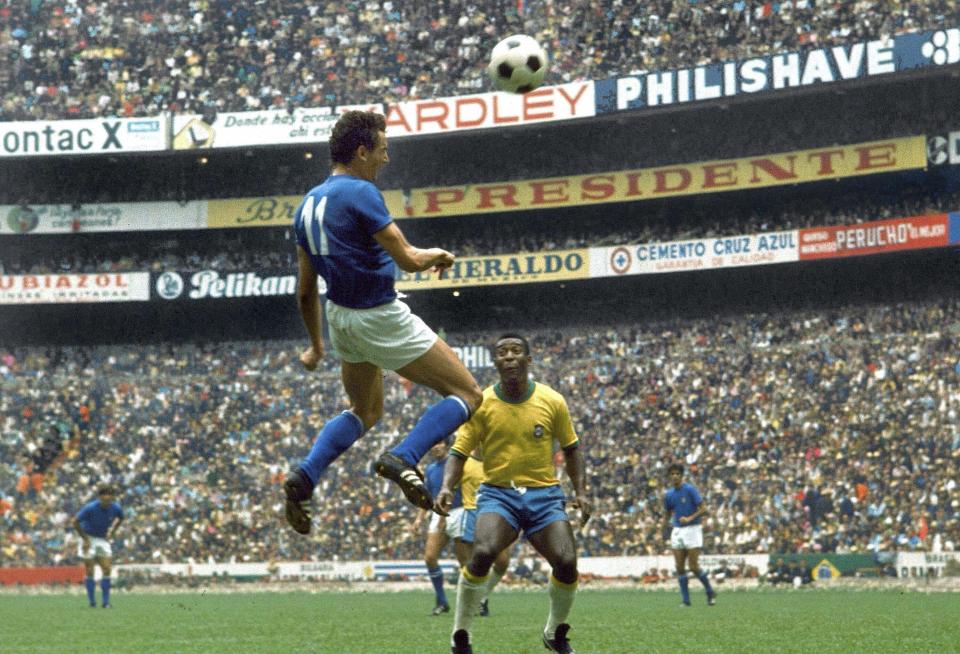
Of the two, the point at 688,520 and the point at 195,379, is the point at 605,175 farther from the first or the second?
the point at 688,520

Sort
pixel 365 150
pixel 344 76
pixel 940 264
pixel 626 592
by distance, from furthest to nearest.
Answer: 1. pixel 344 76
2. pixel 940 264
3. pixel 626 592
4. pixel 365 150

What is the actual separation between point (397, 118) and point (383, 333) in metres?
33.2

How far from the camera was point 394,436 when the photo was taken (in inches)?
1479

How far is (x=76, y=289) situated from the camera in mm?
43281

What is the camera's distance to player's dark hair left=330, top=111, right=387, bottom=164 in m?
7.75

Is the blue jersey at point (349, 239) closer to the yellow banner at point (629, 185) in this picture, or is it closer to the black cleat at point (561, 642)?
the black cleat at point (561, 642)

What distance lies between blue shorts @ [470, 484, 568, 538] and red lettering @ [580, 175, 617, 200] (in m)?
30.0

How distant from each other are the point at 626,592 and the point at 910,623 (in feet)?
42.2

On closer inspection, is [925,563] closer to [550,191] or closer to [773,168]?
[773,168]

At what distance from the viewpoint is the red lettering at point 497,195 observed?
135 feet

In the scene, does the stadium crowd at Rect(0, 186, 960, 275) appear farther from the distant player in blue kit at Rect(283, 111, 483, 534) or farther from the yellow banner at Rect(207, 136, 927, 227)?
the distant player in blue kit at Rect(283, 111, 483, 534)

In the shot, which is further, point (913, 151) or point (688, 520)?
point (913, 151)

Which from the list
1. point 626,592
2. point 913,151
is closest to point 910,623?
point 626,592

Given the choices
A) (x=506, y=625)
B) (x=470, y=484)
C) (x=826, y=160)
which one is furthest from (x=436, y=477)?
(x=826, y=160)
